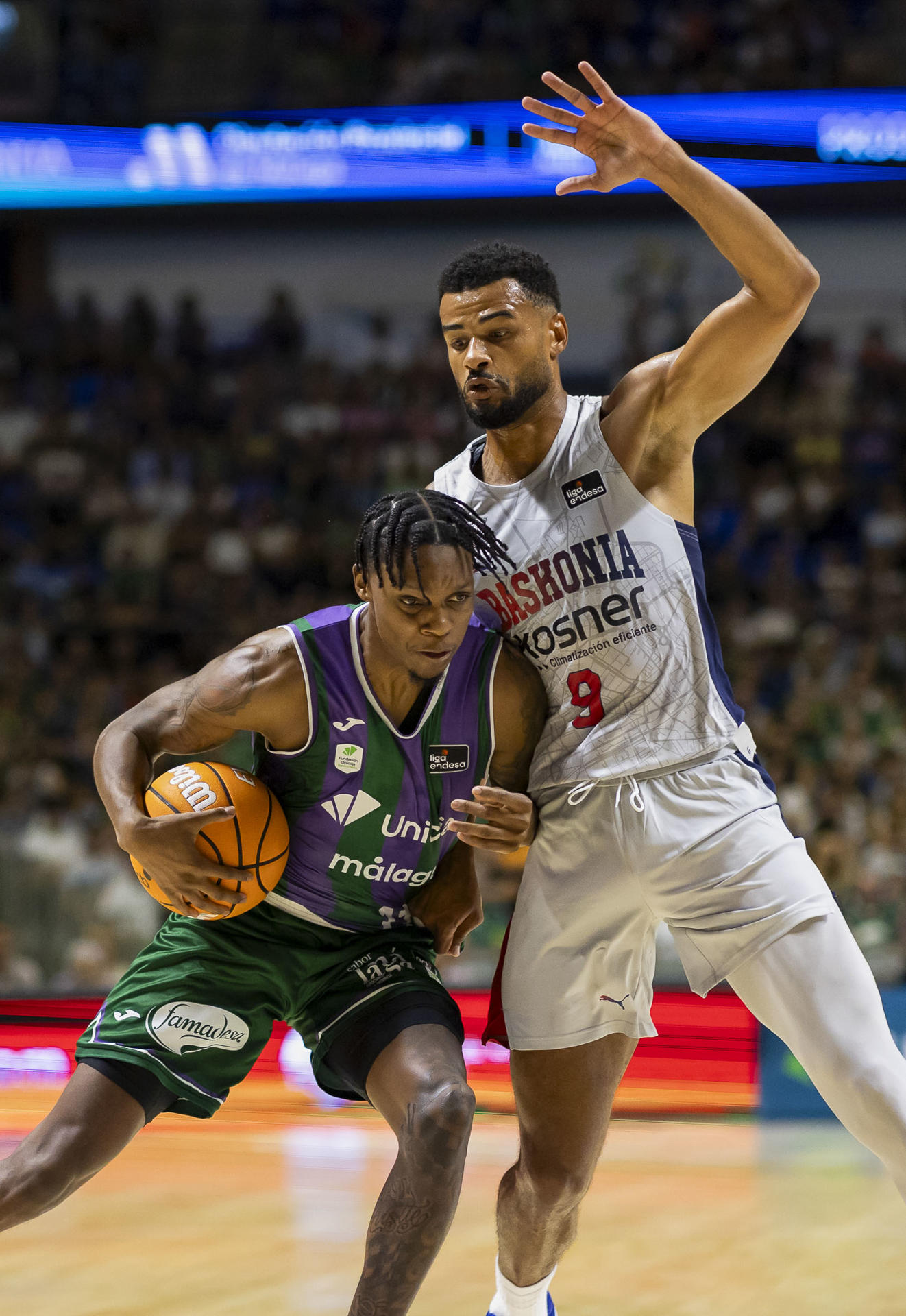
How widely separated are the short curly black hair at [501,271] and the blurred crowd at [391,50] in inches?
308

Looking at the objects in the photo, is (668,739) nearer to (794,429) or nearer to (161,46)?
(794,429)

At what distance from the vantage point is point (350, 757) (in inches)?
123

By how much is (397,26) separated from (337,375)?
296cm

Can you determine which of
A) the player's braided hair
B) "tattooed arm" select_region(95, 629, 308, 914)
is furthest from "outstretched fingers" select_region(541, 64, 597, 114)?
"tattooed arm" select_region(95, 629, 308, 914)

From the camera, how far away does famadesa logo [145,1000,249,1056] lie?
3.08m

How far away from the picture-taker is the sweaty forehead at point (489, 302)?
316 centimetres

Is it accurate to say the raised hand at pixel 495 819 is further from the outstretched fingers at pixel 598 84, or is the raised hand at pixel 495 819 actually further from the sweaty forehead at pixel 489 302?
the outstretched fingers at pixel 598 84

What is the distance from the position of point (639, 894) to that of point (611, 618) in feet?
2.05

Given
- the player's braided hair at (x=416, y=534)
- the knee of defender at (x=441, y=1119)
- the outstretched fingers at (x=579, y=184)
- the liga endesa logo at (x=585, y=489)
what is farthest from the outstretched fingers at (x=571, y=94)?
the knee of defender at (x=441, y=1119)

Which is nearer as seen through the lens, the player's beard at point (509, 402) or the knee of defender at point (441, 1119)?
the knee of defender at point (441, 1119)

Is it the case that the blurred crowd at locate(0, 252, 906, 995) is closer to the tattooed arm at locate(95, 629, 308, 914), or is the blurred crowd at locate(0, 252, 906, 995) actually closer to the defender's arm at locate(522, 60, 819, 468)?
the tattooed arm at locate(95, 629, 308, 914)

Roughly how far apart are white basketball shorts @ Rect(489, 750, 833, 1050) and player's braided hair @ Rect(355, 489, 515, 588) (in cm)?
58

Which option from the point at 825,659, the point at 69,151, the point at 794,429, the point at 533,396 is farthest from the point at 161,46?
the point at 533,396

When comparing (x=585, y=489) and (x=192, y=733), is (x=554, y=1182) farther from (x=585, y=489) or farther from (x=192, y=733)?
(x=585, y=489)
